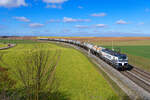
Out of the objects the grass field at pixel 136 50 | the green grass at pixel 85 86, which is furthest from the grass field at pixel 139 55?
the green grass at pixel 85 86

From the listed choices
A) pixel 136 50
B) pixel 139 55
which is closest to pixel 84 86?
pixel 139 55

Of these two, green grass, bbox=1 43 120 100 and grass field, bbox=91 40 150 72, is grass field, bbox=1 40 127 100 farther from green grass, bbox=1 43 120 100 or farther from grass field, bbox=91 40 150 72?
grass field, bbox=91 40 150 72

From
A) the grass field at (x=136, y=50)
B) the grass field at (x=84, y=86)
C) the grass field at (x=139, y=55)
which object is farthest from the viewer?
the grass field at (x=136, y=50)

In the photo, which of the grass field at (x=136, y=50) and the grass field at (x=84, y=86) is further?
the grass field at (x=136, y=50)

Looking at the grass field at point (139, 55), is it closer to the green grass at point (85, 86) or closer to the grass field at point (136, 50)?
the grass field at point (136, 50)

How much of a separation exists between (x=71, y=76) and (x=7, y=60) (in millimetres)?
24099

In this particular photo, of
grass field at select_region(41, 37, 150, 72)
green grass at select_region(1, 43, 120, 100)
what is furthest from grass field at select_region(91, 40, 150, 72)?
green grass at select_region(1, 43, 120, 100)

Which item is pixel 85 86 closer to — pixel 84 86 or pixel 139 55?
A: pixel 84 86

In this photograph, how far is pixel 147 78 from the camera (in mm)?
25000

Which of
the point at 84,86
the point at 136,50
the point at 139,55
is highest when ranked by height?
the point at 136,50

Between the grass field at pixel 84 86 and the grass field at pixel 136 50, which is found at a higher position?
the grass field at pixel 136 50

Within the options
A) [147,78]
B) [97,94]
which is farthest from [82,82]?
[147,78]

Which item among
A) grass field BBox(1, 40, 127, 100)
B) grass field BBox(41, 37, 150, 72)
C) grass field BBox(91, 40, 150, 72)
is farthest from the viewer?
grass field BBox(41, 37, 150, 72)

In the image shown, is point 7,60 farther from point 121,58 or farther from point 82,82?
point 121,58
